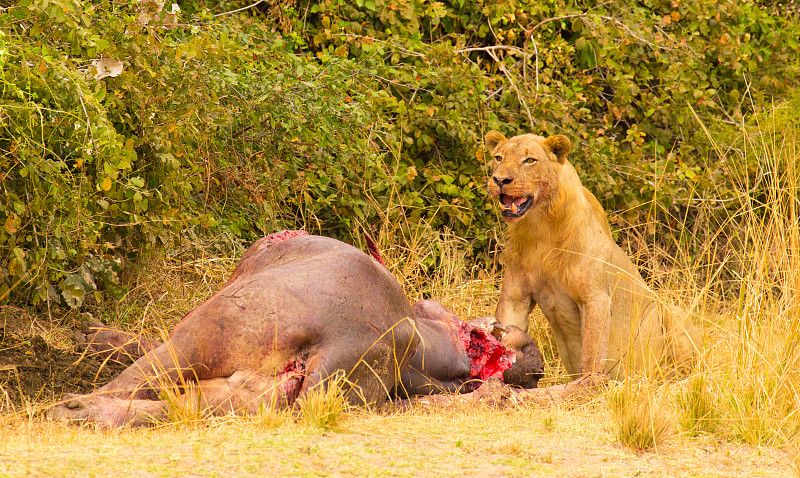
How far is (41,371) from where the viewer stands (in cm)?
412

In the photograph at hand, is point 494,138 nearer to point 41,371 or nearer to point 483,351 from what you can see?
point 483,351

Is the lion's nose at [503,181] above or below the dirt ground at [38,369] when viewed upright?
above

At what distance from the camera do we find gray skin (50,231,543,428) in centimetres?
330

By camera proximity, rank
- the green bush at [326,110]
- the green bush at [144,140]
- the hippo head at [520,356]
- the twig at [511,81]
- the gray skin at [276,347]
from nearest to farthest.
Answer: the gray skin at [276,347]
the green bush at [144,140]
the green bush at [326,110]
the hippo head at [520,356]
the twig at [511,81]

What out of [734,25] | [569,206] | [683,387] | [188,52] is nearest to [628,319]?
[569,206]

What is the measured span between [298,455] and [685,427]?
1692 millimetres

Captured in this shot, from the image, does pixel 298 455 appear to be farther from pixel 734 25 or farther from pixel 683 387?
pixel 734 25

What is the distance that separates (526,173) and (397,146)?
8.29 ft

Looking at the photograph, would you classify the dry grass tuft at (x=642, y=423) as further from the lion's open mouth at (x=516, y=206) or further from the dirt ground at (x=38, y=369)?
the dirt ground at (x=38, y=369)

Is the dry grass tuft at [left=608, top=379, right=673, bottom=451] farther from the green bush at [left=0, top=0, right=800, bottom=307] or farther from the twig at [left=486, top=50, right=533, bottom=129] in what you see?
the twig at [left=486, top=50, right=533, bottom=129]

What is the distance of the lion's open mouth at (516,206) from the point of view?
4.76 meters

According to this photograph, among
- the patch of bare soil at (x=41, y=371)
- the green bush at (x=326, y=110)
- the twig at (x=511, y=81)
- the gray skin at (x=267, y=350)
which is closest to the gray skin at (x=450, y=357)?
the gray skin at (x=267, y=350)

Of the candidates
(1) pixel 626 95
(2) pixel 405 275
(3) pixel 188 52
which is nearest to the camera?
(3) pixel 188 52

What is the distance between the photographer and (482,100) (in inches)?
287
